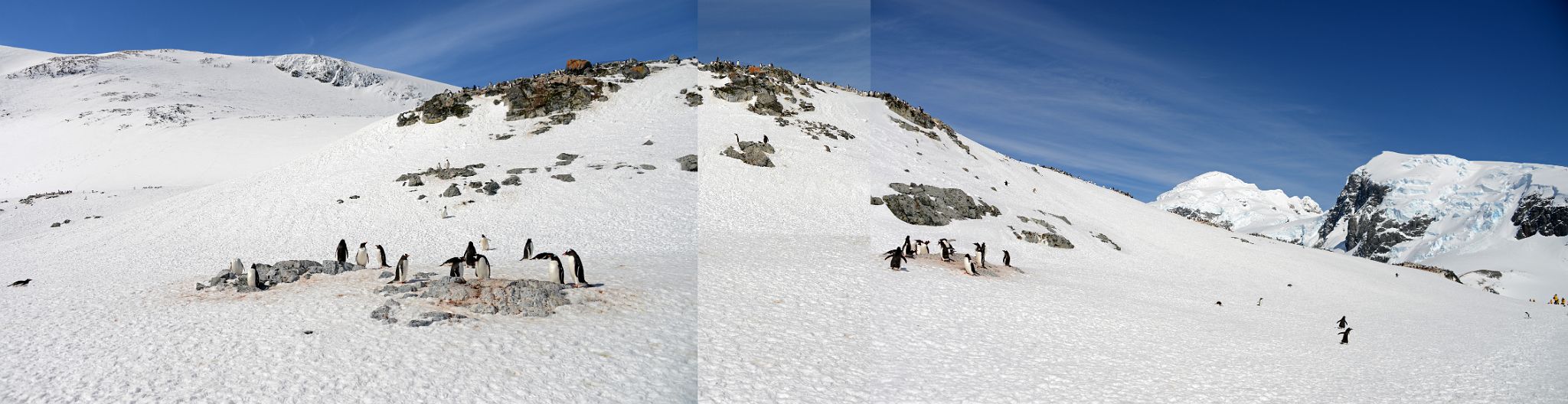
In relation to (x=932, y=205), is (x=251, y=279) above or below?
below

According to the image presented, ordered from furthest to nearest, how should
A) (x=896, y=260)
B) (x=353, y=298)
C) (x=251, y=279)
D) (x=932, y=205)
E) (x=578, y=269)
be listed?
(x=932, y=205) < (x=896, y=260) < (x=578, y=269) < (x=251, y=279) < (x=353, y=298)

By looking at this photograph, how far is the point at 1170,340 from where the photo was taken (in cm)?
1781

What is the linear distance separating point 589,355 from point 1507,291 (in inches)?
5832

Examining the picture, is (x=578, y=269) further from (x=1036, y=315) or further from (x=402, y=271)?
(x=1036, y=315)

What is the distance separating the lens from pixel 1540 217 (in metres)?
135

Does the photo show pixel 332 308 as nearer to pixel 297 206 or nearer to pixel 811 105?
pixel 297 206

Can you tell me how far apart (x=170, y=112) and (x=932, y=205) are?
286 ft

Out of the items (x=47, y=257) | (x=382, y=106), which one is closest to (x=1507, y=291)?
(x=47, y=257)

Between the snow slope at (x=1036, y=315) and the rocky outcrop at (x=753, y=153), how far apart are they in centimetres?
72

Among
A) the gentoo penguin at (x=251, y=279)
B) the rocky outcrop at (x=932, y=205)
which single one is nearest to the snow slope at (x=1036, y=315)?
the rocky outcrop at (x=932, y=205)

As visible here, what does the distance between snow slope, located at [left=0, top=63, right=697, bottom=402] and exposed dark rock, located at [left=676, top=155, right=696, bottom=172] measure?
0.48m

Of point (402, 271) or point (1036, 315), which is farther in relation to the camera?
point (1036, 315)

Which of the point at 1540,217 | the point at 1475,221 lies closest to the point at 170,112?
the point at 1540,217

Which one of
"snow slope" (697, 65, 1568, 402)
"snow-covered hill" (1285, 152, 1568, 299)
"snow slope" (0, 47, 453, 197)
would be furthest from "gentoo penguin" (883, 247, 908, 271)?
"snow-covered hill" (1285, 152, 1568, 299)
